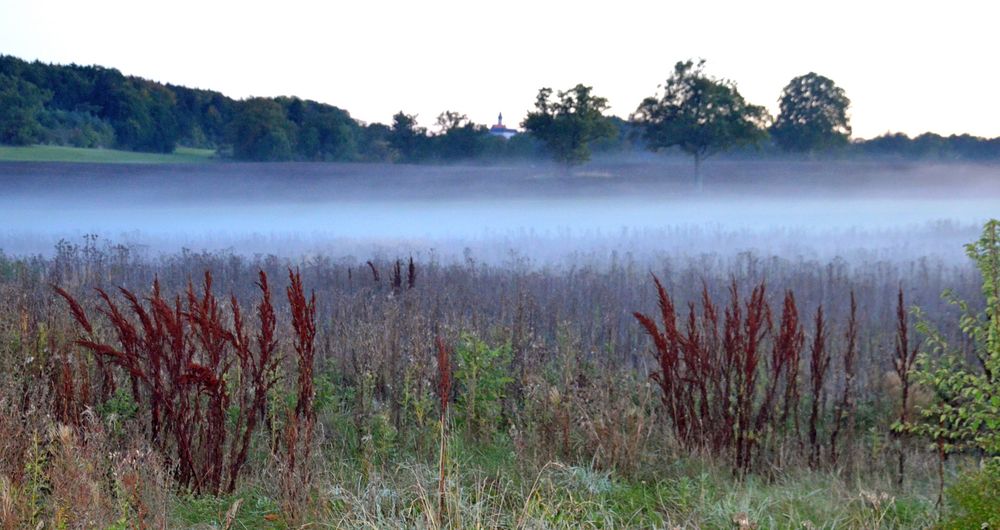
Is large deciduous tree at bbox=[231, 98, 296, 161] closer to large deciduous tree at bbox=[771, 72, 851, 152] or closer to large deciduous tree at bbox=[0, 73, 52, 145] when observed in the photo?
large deciduous tree at bbox=[0, 73, 52, 145]

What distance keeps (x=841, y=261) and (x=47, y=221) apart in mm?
26916

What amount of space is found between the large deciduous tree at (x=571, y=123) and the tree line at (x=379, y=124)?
58 mm

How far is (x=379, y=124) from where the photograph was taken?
1834 inches

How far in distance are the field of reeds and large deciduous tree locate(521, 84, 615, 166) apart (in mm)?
36655

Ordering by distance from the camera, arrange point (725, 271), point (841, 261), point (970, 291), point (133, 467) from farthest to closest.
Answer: point (841, 261) → point (725, 271) → point (970, 291) → point (133, 467)

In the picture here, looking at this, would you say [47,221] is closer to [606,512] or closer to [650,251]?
[650,251]

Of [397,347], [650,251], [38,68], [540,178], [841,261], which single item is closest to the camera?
[397,347]

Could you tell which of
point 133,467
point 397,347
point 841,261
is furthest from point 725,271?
point 133,467

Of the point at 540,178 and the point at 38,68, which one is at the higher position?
the point at 38,68

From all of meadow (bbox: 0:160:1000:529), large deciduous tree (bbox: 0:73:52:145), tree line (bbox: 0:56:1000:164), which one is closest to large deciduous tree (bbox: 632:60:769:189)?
tree line (bbox: 0:56:1000:164)

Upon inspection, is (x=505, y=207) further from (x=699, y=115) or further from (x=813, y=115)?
(x=813, y=115)

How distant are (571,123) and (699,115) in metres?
7.21

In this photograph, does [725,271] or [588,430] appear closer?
[588,430]

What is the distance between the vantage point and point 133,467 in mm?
4148
